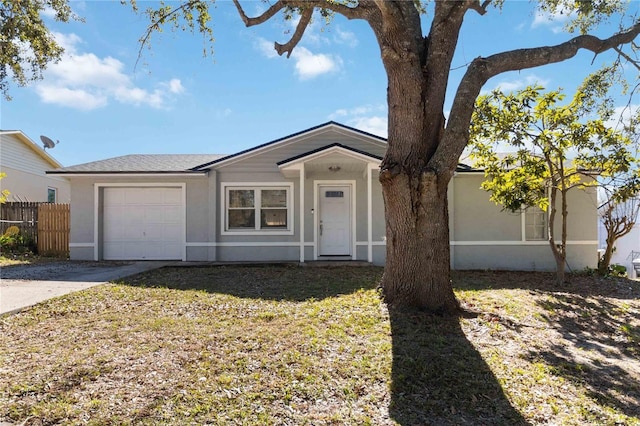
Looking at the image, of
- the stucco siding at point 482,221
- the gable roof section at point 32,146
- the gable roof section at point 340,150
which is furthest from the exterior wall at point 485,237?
the gable roof section at point 32,146

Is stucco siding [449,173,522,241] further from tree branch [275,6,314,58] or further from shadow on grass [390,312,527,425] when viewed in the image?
shadow on grass [390,312,527,425]

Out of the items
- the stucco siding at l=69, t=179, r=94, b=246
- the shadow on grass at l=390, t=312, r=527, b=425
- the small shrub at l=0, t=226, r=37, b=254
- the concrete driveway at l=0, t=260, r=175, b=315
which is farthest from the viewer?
the small shrub at l=0, t=226, r=37, b=254

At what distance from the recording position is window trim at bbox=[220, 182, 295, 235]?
12.0 m

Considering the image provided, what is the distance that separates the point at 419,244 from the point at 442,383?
2.22m

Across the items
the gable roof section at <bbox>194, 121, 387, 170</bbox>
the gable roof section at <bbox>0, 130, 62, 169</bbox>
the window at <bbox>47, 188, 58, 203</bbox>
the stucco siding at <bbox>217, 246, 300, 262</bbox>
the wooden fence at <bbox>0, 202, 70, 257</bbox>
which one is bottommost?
the stucco siding at <bbox>217, 246, 300, 262</bbox>

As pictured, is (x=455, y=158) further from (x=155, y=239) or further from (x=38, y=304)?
(x=155, y=239)

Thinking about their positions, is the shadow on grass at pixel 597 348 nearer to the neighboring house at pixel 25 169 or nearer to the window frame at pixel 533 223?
the window frame at pixel 533 223

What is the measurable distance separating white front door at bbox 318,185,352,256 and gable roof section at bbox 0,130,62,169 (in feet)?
51.8

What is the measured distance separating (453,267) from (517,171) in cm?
384

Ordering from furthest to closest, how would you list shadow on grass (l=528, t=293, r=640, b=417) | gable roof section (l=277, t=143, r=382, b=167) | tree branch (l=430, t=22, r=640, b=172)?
gable roof section (l=277, t=143, r=382, b=167), tree branch (l=430, t=22, r=640, b=172), shadow on grass (l=528, t=293, r=640, b=417)

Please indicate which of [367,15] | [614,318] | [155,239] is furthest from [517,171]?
[155,239]

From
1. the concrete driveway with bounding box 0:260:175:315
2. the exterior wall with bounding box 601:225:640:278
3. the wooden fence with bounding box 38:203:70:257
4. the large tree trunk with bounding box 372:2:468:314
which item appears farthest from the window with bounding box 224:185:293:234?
the exterior wall with bounding box 601:225:640:278

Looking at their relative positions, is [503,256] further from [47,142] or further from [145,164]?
[47,142]

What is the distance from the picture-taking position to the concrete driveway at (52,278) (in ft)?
21.8
